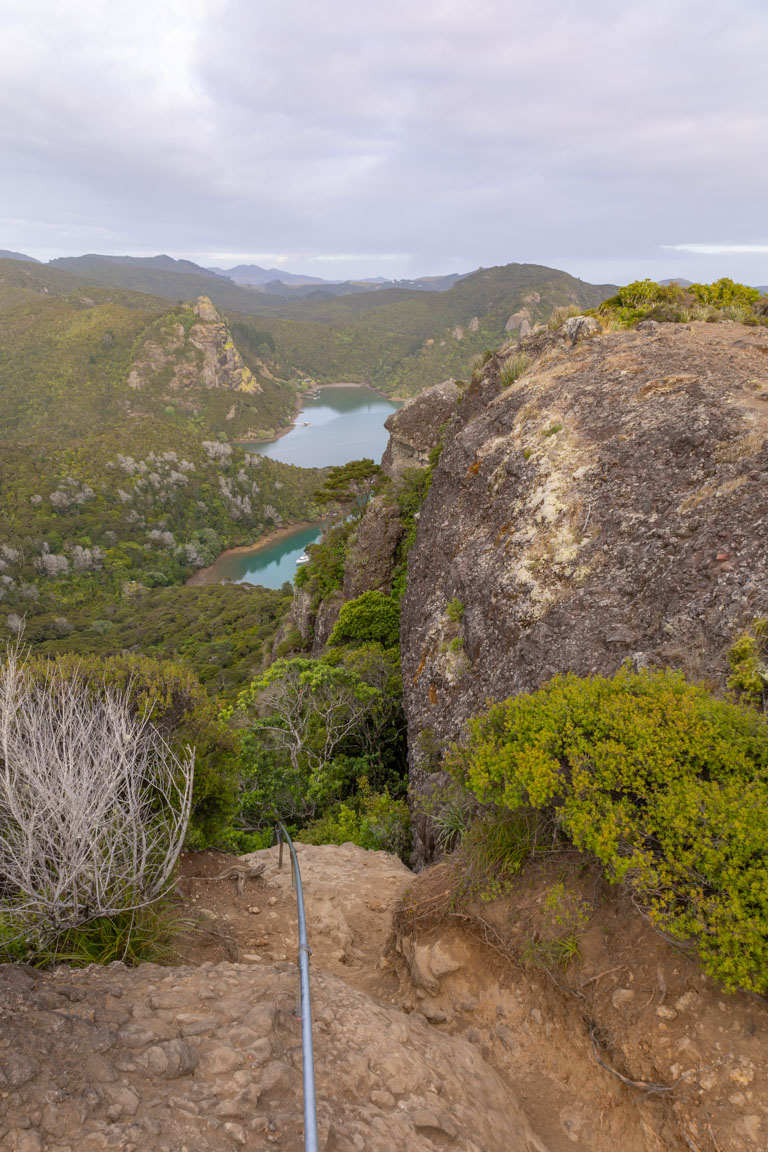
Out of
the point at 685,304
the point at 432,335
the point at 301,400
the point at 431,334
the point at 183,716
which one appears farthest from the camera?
the point at 431,334

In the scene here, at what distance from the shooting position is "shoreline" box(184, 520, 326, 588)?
78688mm

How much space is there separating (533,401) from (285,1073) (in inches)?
427

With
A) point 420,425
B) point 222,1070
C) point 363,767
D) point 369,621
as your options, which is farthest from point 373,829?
point 420,425

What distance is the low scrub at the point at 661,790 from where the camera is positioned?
8.90 ft

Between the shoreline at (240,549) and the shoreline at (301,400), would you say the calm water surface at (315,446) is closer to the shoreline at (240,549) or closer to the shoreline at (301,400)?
the shoreline at (240,549)

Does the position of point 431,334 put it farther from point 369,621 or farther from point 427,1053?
point 427,1053

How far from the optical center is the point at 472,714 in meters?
7.83

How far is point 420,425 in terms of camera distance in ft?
76.8

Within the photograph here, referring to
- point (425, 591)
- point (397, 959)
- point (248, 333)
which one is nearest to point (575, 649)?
point (397, 959)

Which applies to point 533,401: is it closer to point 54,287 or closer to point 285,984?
point 285,984

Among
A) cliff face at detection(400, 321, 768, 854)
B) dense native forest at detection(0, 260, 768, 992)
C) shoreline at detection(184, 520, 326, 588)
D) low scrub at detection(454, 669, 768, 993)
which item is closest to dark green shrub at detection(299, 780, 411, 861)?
dense native forest at detection(0, 260, 768, 992)

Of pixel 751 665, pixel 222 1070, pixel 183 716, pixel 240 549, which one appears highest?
pixel 751 665

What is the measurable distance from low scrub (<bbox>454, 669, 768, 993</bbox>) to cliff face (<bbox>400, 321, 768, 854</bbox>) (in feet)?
5.62

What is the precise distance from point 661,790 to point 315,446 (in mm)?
125047
